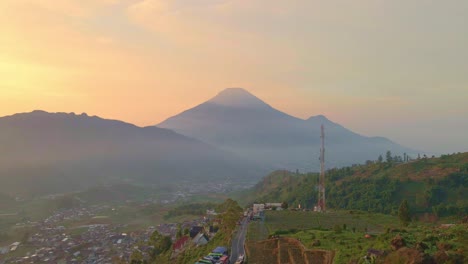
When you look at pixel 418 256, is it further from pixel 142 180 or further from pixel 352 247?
pixel 142 180

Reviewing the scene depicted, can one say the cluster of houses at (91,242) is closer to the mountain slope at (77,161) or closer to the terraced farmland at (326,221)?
the terraced farmland at (326,221)

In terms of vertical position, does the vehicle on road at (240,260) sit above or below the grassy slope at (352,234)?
below

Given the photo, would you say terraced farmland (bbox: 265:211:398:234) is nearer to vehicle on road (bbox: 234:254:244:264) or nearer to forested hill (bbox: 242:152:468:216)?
vehicle on road (bbox: 234:254:244:264)

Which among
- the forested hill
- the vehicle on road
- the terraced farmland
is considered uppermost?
the forested hill

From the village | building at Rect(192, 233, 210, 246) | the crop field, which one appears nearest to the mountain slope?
the village

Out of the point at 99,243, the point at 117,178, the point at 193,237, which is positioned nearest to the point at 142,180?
the point at 117,178

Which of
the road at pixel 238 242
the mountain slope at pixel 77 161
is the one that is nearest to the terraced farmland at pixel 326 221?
the road at pixel 238 242
